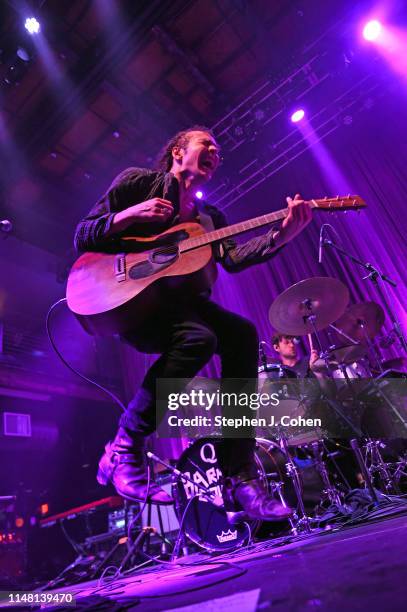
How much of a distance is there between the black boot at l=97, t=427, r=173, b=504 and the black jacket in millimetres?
1022

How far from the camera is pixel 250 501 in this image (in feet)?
5.79

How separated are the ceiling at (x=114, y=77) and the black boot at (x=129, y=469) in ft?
19.8

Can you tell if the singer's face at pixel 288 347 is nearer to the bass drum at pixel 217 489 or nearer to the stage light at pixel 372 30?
the bass drum at pixel 217 489

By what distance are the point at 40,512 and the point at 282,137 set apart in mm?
8404

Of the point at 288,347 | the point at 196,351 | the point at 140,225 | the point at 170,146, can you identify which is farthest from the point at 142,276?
the point at 288,347

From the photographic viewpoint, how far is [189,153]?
2.49 meters

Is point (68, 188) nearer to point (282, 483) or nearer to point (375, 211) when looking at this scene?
point (375, 211)

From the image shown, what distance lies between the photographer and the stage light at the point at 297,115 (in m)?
7.41

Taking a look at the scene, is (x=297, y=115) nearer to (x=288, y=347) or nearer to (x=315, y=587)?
(x=288, y=347)

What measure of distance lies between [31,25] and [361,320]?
239 inches

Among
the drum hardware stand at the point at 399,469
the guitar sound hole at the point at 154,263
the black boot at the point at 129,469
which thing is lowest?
the drum hardware stand at the point at 399,469

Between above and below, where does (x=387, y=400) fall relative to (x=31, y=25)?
below

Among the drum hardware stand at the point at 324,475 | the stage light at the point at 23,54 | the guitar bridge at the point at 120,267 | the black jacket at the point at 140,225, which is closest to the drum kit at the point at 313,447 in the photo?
the drum hardware stand at the point at 324,475

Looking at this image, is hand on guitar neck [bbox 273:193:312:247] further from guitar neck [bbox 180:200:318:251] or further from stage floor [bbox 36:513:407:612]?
stage floor [bbox 36:513:407:612]
